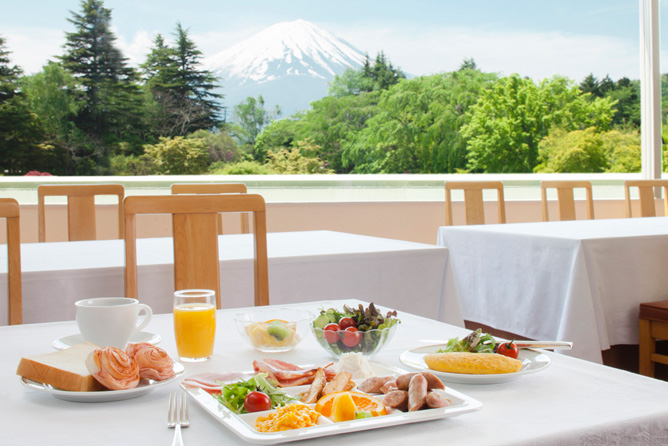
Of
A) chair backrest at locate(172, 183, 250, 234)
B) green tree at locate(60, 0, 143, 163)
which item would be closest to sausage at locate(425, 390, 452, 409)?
chair backrest at locate(172, 183, 250, 234)

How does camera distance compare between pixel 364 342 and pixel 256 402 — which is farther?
pixel 364 342

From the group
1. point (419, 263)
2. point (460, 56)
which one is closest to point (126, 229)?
point (419, 263)

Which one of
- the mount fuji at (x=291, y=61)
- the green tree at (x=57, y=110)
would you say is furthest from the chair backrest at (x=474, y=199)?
the mount fuji at (x=291, y=61)

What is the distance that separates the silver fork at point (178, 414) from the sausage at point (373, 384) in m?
0.17

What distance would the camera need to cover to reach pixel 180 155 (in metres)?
11.0

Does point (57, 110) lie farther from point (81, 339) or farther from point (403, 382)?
point (403, 382)

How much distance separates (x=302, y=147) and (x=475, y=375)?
39.8 feet

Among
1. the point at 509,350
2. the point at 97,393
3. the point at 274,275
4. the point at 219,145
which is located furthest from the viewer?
the point at 219,145

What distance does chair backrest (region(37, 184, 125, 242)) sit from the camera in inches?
106

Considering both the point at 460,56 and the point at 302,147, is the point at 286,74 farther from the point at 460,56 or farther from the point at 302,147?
the point at 460,56

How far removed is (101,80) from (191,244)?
31.7 feet

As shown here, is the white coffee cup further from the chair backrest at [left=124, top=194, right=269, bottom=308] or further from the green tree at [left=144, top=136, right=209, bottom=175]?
the green tree at [left=144, top=136, right=209, bottom=175]

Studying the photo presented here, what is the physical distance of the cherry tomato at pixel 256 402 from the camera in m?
0.63

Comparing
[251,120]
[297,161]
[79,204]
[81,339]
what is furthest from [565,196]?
[251,120]
